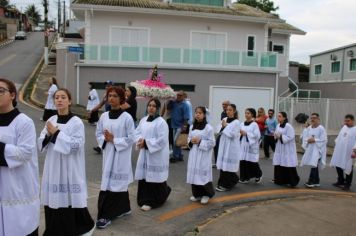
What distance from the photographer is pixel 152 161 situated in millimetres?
7113

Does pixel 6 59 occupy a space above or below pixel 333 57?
below

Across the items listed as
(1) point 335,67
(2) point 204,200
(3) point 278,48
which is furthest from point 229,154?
(1) point 335,67

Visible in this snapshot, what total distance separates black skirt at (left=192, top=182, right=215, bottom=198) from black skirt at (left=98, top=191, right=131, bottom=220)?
1.77 m

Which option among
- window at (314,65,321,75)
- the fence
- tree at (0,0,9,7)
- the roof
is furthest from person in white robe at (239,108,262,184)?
tree at (0,0,9,7)

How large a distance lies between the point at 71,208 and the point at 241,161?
515 centimetres

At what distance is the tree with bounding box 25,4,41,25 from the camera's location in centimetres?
11088

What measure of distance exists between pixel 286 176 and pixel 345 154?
1589 mm

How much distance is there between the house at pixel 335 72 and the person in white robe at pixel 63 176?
2809 cm

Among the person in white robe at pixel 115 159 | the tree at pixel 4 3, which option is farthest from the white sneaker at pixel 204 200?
the tree at pixel 4 3

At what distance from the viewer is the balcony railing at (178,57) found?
22.2 metres

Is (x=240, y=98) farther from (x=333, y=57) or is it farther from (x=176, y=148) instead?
(x=333, y=57)

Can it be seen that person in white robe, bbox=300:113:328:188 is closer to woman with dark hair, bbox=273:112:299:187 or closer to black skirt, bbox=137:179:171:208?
woman with dark hair, bbox=273:112:299:187

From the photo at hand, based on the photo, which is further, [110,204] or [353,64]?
[353,64]

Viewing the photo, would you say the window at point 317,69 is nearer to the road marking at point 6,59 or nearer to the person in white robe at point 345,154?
the road marking at point 6,59
